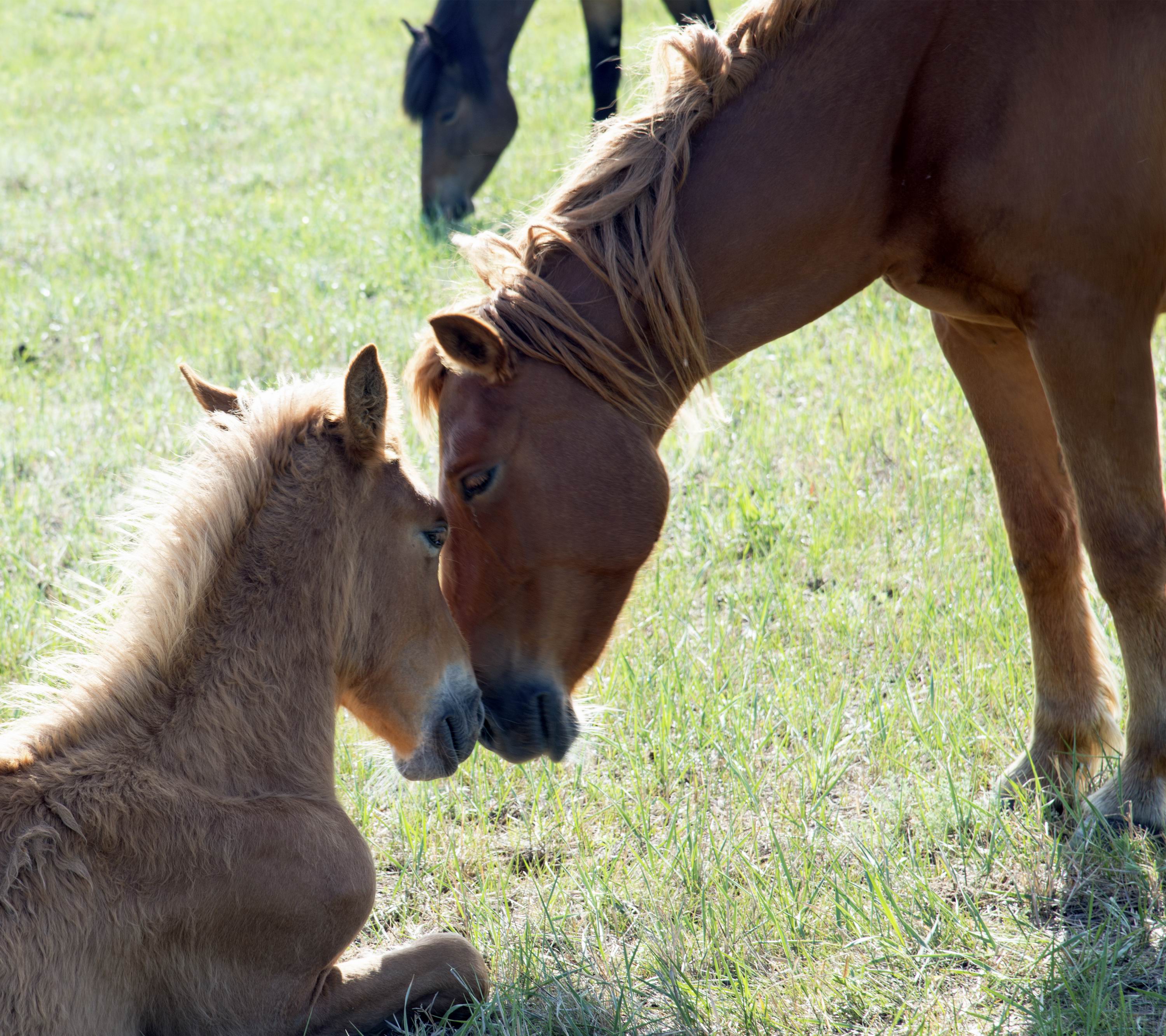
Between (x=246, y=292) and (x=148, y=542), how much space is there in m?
5.13

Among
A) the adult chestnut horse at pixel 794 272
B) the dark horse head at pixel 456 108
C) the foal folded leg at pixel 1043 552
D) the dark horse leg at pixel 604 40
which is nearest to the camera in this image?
the adult chestnut horse at pixel 794 272

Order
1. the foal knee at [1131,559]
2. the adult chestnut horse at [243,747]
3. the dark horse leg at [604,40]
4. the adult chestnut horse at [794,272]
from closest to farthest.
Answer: the adult chestnut horse at [243,747] < the adult chestnut horse at [794,272] < the foal knee at [1131,559] < the dark horse leg at [604,40]

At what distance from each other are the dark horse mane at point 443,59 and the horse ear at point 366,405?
7158mm

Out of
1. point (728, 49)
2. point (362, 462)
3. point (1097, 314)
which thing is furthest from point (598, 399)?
point (1097, 314)

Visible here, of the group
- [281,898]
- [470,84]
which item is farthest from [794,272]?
[470,84]

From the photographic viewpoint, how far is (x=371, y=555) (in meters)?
2.40

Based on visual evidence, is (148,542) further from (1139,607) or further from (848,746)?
(1139,607)

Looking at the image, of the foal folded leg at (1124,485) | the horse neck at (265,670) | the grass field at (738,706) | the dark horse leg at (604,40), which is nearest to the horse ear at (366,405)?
the horse neck at (265,670)

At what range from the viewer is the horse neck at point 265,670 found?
2193mm

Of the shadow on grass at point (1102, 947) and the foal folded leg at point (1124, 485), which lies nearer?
the shadow on grass at point (1102, 947)

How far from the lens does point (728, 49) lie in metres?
2.71

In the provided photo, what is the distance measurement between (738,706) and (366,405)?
1463mm

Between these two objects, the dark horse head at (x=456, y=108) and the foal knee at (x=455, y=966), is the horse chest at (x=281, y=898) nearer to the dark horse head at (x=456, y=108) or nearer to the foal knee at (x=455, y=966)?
the foal knee at (x=455, y=966)

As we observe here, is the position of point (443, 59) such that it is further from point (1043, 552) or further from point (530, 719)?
point (530, 719)
